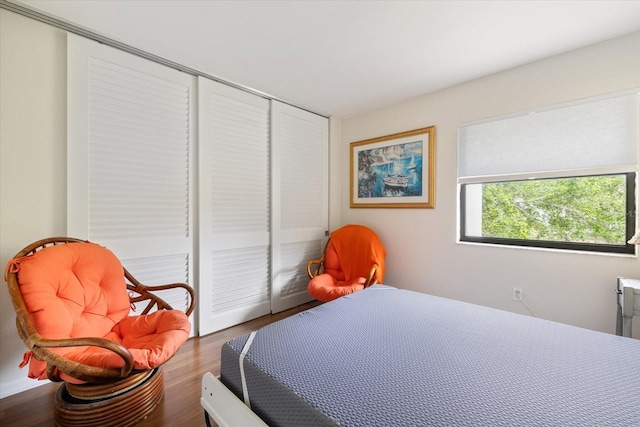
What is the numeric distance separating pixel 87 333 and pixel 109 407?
0.42 meters

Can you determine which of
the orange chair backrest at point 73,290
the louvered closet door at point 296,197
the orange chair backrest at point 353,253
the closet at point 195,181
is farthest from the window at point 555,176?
the orange chair backrest at point 73,290

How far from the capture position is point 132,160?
6.99 feet

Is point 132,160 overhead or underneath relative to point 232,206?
overhead

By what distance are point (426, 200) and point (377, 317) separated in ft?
5.50

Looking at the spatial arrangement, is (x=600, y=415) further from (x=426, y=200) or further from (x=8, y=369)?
(x=8, y=369)

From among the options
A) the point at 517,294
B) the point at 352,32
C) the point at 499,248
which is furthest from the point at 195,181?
the point at 517,294

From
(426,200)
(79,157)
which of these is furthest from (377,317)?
(79,157)

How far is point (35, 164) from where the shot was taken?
1.79m

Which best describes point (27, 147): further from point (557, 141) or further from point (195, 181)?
point (557, 141)

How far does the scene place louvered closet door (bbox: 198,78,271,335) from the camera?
2512 mm

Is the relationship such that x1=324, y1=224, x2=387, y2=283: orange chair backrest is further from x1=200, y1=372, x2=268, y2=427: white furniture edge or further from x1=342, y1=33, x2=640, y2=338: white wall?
x1=200, y1=372, x2=268, y2=427: white furniture edge

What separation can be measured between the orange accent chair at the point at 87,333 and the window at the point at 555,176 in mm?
2760

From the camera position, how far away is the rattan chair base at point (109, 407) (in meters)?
1.39

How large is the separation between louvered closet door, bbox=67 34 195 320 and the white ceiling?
234 millimetres
